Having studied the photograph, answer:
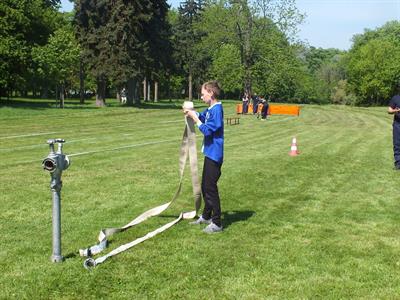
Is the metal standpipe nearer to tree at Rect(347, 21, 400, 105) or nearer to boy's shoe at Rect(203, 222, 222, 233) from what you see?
boy's shoe at Rect(203, 222, 222, 233)

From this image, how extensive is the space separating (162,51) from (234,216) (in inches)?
1684

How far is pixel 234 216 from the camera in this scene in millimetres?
7969

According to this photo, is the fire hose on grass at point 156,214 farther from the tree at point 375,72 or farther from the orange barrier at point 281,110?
the tree at point 375,72

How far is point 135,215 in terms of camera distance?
312 inches

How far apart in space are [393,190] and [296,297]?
6365 millimetres

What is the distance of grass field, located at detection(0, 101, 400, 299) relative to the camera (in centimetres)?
505

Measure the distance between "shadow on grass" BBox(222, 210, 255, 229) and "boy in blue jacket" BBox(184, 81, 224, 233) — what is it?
50 centimetres

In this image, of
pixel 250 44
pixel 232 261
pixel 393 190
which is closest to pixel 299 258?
pixel 232 261

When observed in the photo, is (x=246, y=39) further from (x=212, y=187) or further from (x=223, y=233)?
(x=223, y=233)

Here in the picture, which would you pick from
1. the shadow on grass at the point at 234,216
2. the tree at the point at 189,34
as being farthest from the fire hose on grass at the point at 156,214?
the tree at the point at 189,34

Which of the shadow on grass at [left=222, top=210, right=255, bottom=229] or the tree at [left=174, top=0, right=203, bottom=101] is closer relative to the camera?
the shadow on grass at [left=222, top=210, right=255, bottom=229]

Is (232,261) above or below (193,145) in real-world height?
below

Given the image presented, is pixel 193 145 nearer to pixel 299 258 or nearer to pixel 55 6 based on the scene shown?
pixel 299 258

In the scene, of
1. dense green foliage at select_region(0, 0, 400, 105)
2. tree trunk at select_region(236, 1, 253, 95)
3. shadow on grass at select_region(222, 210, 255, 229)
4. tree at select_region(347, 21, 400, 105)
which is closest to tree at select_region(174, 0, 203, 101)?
dense green foliage at select_region(0, 0, 400, 105)
